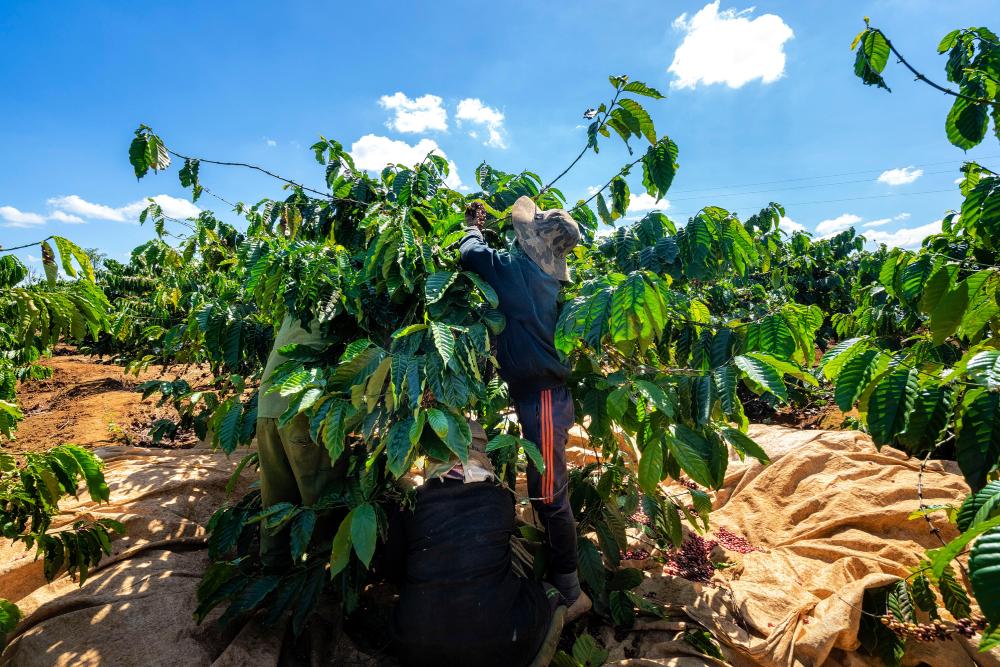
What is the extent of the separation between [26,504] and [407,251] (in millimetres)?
1424

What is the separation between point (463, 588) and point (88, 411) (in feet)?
21.0

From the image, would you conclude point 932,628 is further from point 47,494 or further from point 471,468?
point 47,494

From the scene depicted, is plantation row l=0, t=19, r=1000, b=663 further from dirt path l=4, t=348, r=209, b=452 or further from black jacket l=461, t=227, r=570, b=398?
dirt path l=4, t=348, r=209, b=452

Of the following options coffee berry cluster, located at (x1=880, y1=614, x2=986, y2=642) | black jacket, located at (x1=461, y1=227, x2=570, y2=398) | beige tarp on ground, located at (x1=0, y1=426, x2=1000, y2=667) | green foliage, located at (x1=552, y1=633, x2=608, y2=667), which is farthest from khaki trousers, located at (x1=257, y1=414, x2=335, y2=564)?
coffee berry cluster, located at (x1=880, y1=614, x2=986, y2=642)

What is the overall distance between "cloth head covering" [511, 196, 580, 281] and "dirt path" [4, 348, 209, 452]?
2.65m

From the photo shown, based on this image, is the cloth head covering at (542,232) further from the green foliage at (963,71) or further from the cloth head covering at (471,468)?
the green foliage at (963,71)

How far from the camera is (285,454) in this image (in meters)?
2.06

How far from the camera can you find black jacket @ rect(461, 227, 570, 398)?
1912 mm

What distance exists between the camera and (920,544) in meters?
2.48

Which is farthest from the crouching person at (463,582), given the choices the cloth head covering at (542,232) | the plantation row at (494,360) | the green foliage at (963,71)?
the green foliage at (963,71)

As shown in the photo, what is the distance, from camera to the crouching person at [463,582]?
1584 mm

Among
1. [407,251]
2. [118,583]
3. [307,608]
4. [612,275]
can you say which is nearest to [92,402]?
[118,583]

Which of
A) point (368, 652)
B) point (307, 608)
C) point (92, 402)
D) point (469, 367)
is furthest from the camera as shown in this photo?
point (92, 402)

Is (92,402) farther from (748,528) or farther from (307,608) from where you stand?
(748,528)
